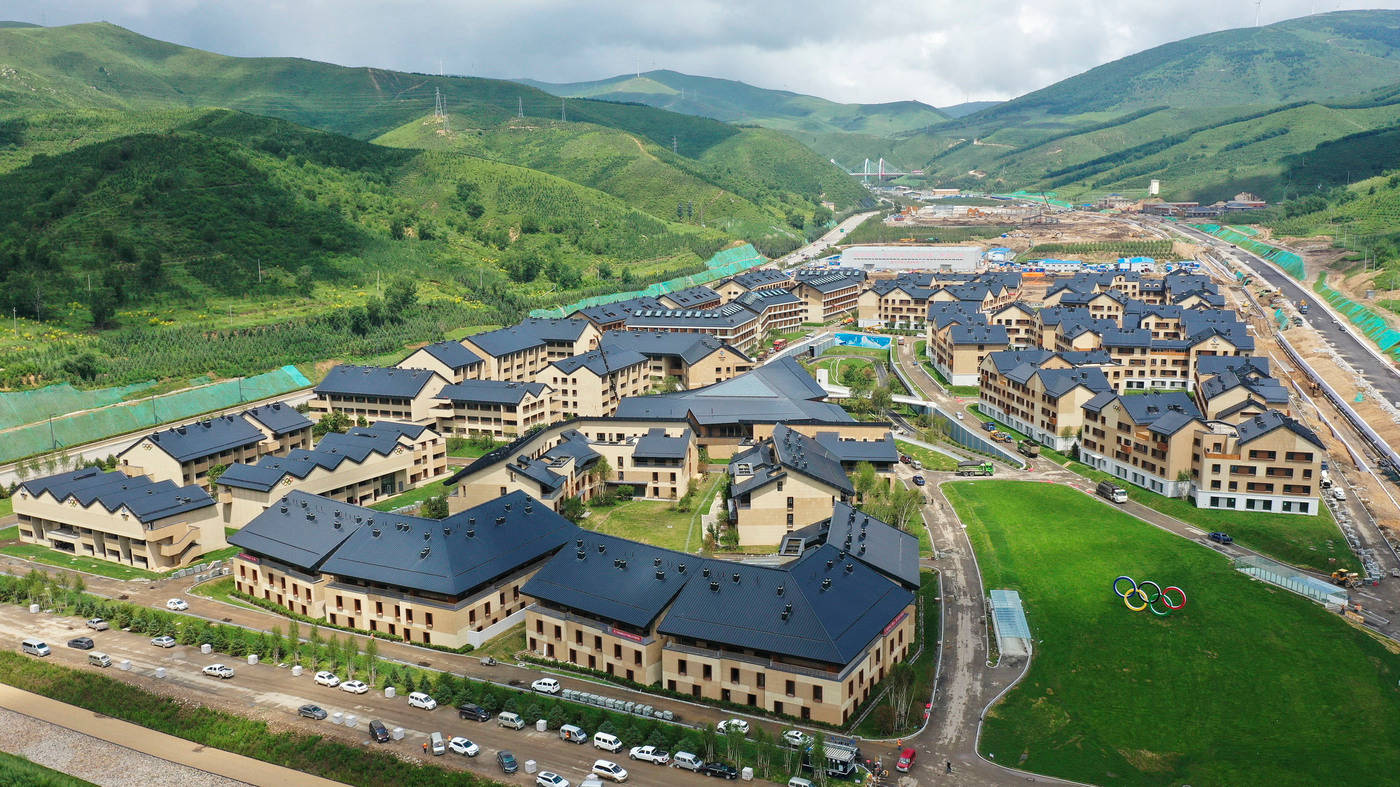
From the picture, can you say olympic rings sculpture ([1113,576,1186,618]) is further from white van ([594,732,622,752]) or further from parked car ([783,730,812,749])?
white van ([594,732,622,752])

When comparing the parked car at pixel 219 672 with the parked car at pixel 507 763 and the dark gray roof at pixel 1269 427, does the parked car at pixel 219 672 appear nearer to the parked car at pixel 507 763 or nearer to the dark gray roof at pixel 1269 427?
the parked car at pixel 507 763

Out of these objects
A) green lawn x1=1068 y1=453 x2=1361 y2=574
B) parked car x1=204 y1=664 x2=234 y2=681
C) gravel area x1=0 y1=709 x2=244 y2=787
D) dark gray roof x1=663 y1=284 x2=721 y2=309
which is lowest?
gravel area x1=0 y1=709 x2=244 y2=787

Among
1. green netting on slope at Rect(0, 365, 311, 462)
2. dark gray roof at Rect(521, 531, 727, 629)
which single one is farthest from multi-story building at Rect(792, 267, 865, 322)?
dark gray roof at Rect(521, 531, 727, 629)

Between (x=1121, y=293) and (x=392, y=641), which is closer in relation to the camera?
(x=392, y=641)

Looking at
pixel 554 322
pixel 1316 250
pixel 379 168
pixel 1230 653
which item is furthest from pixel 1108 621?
pixel 379 168

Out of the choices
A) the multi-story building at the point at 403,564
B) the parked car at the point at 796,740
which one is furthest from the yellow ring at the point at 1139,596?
the multi-story building at the point at 403,564

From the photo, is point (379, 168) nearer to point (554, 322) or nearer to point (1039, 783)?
point (554, 322)

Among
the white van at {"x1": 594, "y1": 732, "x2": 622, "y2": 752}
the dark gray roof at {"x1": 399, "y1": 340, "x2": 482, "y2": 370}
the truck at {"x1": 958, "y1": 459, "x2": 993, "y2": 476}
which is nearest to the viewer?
the white van at {"x1": 594, "y1": 732, "x2": 622, "y2": 752}
